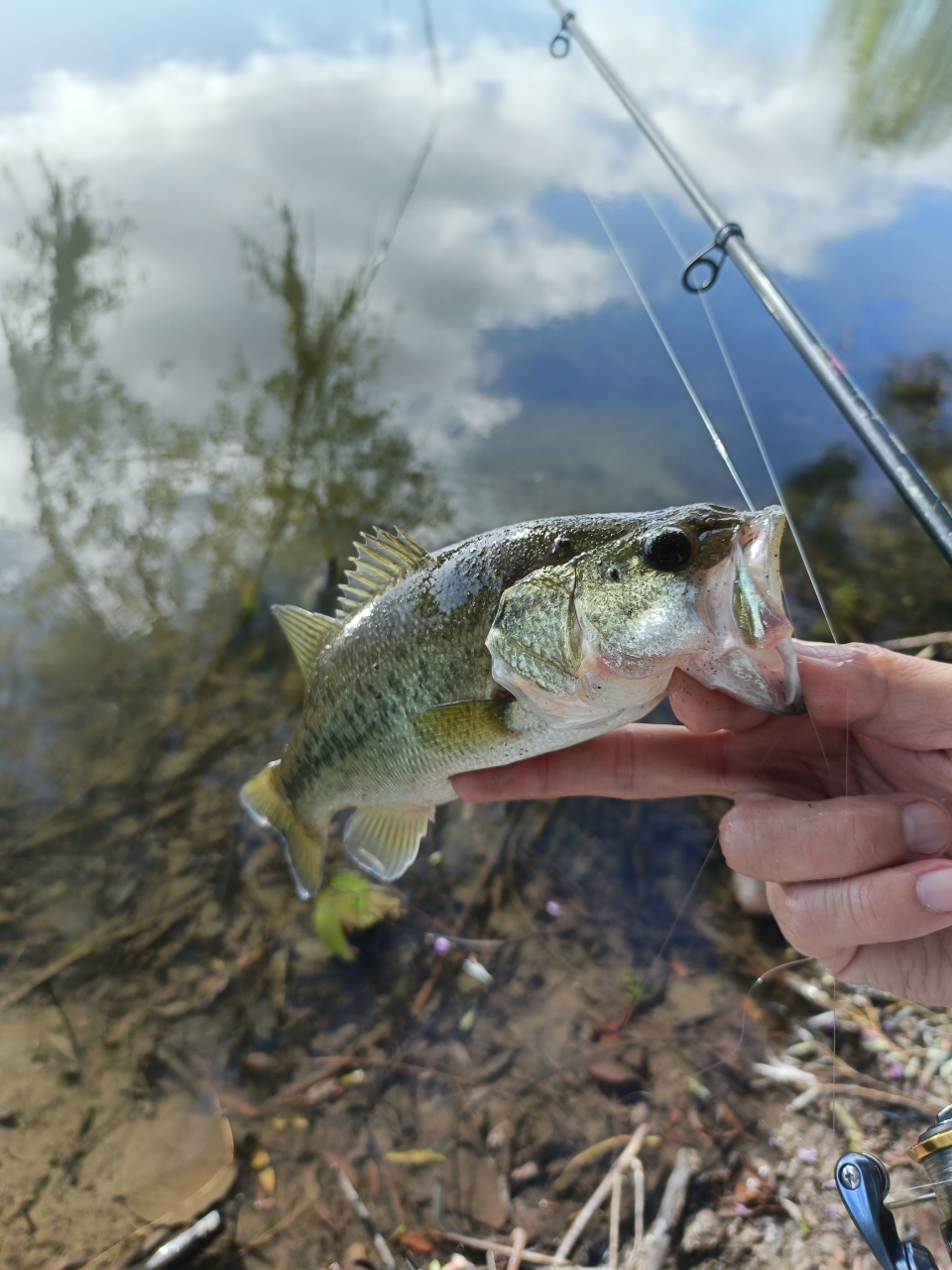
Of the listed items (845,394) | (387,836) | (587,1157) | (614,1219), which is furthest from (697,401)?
(614,1219)

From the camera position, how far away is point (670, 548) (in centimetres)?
153

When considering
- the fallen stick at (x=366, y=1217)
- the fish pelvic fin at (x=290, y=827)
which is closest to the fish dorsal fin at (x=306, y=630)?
the fish pelvic fin at (x=290, y=827)

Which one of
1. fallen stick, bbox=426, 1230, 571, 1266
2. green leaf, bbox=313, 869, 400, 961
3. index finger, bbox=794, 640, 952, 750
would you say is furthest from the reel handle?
green leaf, bbox=313, 869, 400, 961

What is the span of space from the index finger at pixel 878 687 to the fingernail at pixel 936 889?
352 millimetres

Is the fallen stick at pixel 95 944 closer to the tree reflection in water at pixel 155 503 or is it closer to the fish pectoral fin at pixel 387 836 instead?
the tree reflection in water at pixel 155 503

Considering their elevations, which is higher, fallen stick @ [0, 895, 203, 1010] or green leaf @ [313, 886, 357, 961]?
fallen stick @ [0, 895, 203, 1010]

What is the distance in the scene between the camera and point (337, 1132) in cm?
293

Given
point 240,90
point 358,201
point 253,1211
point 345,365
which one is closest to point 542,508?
point 345,365

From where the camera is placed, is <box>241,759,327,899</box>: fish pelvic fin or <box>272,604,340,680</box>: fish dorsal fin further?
<box>241,759,327,899</box>: fish pelvic fin

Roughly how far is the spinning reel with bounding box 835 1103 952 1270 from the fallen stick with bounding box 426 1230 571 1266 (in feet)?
4.86

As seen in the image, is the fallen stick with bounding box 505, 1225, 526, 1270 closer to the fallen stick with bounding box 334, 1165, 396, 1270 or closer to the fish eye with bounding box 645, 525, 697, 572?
the fallen stick with bounding box 334, 1165, 396, 1270

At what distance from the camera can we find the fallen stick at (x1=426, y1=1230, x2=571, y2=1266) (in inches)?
99.1

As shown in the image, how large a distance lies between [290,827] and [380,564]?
1017mm

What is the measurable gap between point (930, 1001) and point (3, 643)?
16.6ft
